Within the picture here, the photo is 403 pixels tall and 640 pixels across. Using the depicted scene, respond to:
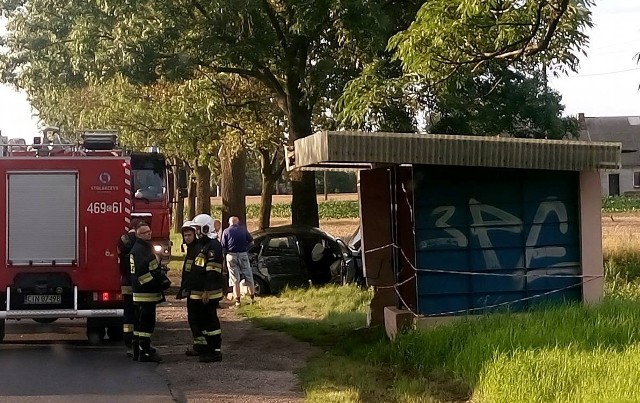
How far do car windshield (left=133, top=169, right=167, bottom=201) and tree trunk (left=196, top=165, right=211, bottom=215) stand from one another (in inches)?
705

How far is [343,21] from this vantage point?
21.1 meters

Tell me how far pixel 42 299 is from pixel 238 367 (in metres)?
3.37

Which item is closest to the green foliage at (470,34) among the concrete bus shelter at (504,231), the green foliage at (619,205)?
the concrete bus shelter at (504,231)

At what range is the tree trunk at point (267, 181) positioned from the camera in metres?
31.9

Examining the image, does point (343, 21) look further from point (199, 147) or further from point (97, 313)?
point (199, 147)

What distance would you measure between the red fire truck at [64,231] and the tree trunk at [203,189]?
25.7m

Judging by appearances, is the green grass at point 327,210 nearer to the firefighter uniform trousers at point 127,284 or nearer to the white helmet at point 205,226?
the firefighter uniform trousers at point 127,284

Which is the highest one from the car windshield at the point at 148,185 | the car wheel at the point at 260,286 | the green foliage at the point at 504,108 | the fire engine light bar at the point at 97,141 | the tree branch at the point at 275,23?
the tree branch at the point at 275,23

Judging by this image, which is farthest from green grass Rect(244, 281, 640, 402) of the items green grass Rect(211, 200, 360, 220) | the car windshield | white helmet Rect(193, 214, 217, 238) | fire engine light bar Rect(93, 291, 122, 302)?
green grass Rect(211, 200, 360, 220)

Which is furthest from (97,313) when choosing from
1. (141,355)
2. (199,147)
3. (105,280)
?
(199,147)

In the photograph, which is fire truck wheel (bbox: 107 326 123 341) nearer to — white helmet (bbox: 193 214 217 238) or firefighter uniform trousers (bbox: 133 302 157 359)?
firefighter uniform trousers (bbox: 133 302 157 359)

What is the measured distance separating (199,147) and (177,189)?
8838mm

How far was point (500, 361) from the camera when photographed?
9992mm

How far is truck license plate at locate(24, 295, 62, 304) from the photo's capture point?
48.3ft
